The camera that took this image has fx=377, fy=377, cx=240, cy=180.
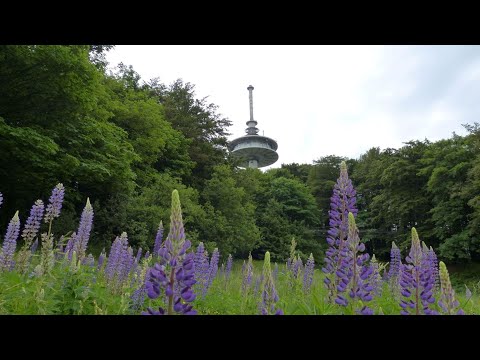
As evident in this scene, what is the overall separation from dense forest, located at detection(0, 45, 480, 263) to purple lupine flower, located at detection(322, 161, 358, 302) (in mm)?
10805

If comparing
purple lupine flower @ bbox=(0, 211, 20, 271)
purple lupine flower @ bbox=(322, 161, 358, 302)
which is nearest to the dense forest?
purple lupine flower @ bbox=(0, 211, 20, 271)

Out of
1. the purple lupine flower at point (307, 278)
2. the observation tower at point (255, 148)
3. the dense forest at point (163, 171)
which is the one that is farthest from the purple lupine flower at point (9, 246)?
the observation tower at point (255, 148)

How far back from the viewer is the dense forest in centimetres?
1293

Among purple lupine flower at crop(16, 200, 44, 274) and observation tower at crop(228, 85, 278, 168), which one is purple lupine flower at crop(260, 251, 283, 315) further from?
observation tower at crop(228, 85, 278, 168)

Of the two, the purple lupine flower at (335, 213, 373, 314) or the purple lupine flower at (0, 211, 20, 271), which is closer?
the purple lupine flower at (335, 213, 373, 314)

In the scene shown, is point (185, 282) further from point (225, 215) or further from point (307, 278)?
point (225, 215)

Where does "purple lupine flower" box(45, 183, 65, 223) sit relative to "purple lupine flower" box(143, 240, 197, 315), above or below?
above

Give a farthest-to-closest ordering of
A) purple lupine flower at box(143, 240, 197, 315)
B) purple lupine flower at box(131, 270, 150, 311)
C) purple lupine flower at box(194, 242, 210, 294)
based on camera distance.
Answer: purple lupine flower at box(194, 242, 210, 294) → purple lupine flower at box(131, 270, 150, 311) → purple lupine flower at box(143, 240, 197, 315)

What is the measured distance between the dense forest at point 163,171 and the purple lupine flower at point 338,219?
10.8 m

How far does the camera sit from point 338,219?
3.69m

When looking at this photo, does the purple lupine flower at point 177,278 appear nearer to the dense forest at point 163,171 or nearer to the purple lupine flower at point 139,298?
the purple lupine flower at point 139,298

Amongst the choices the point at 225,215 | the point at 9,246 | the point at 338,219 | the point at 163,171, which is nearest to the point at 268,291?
the point at 338,219

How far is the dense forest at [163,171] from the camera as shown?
12930 mm
